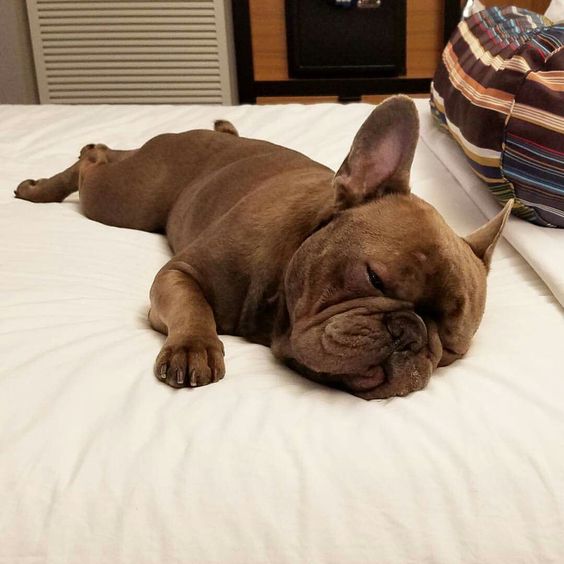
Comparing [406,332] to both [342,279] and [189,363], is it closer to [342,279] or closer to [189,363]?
[342,279]

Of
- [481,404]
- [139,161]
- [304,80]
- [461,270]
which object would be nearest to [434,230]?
[461,270]

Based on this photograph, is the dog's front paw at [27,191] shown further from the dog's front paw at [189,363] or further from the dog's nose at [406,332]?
the dog's nose at [406,332]

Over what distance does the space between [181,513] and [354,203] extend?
0.62 meters

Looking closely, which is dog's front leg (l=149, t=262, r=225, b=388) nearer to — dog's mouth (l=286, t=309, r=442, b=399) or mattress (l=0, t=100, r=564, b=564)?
mattress (l=0, t=100, r=564, b=564)

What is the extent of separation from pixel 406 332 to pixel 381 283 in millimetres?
87

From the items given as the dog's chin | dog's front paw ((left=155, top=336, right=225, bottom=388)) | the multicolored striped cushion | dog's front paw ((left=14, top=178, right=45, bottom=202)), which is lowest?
dog's front paw ((left=14, top=178, right=45, bottom=202))

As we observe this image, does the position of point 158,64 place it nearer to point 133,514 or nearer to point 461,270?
point 461,270

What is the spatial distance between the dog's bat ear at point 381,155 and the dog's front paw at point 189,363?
1.12 ft

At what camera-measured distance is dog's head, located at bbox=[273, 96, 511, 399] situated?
1103 millimetres

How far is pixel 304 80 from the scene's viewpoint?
427 cm

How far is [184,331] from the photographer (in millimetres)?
1223

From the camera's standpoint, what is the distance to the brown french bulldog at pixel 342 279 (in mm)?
1107

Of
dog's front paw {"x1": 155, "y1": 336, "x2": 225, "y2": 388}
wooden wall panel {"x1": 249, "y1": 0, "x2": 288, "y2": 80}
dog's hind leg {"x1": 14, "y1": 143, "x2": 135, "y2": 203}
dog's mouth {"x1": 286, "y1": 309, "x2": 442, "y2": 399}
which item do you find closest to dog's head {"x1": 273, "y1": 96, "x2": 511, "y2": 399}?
dog's mouth {"x1": 286, "y1": 309, "x2": 442, "y2": 399}

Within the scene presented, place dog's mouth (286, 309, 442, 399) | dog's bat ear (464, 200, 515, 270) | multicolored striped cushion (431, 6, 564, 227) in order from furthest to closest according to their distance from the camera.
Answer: multicolored striped cushion (431, 6, 564, 227) < dog's bat ear (464, 200, 515, 270) < dog's mouth (286, 309, 442, 399)
